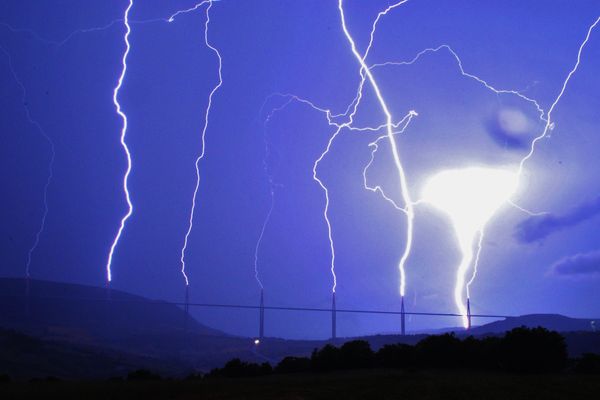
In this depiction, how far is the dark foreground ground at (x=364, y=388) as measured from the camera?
437 inches

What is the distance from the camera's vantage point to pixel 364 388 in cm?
1191

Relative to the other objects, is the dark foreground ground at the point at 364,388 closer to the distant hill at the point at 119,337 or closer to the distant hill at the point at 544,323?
the distant hill at the point at 119,337

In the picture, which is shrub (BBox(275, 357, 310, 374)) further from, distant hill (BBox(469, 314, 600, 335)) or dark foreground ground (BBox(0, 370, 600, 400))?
distant hill (BBox(469, 314, 600, 335))

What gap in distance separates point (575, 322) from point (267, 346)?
191ft

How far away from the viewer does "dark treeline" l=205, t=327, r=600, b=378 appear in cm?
1496

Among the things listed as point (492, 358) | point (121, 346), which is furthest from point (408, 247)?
point (121, 346)

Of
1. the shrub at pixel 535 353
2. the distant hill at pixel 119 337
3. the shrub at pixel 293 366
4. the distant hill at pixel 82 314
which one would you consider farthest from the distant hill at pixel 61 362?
the shrub at pixel 535 353

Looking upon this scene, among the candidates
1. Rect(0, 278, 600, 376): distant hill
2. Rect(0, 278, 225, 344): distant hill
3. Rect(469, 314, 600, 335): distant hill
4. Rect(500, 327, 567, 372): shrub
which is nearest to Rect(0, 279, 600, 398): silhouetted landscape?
Rect(500, 327, 567, 372): shrub

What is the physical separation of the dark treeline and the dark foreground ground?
1049mm

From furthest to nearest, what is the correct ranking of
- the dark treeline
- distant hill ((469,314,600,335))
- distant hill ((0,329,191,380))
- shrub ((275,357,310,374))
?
1. distant hill ((469,314,600,335))
2. distant hill ((0,329,191,380))
3. shrub ((275,357,310,374))
4. the dark treeline

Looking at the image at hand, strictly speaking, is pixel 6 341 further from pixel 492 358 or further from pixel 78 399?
pixel 492 358

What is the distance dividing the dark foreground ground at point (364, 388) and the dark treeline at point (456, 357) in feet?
3.44

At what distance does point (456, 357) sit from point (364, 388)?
5.99 metres

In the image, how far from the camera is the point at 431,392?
1130cm
